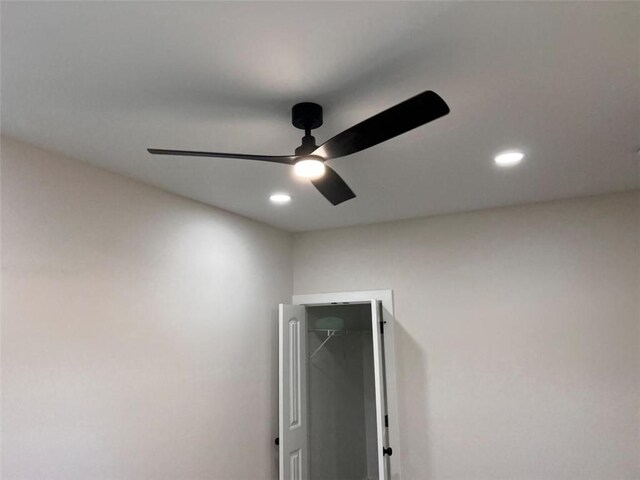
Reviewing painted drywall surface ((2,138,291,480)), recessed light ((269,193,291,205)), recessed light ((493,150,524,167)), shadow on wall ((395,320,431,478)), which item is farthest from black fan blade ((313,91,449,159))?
shadow on wall ((395,320,431,478))

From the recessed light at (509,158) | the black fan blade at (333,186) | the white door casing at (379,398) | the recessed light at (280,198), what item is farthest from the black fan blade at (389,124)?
the white door casing at (379,398)

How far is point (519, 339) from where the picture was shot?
314 cm

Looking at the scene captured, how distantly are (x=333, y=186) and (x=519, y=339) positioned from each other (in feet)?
6.77

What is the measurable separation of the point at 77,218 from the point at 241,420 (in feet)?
6.08

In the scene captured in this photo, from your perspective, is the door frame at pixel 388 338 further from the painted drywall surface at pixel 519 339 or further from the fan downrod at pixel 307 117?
the fan downrod at pixel 307 117

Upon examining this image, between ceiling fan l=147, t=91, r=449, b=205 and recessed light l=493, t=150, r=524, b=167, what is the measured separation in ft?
2.94

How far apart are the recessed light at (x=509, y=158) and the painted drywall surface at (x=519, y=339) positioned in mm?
975

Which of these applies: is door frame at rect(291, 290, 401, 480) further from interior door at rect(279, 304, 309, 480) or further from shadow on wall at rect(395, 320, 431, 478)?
interior door at rect(279, 304, 309, 480)

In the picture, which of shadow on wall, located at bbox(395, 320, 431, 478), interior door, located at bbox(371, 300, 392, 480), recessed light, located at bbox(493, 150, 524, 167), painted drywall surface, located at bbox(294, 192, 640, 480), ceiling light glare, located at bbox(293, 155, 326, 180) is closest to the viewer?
ceiling light glare, located at bbox(293, 155, 326, 180)

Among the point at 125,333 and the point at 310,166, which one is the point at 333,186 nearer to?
the point at 310,166

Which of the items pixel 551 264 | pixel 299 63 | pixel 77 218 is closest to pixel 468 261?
pixel 551 264

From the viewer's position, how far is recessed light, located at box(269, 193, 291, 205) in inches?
115

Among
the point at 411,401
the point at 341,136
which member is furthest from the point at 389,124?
the point at 411,401

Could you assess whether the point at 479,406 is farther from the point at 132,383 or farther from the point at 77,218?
the point at 77,218
